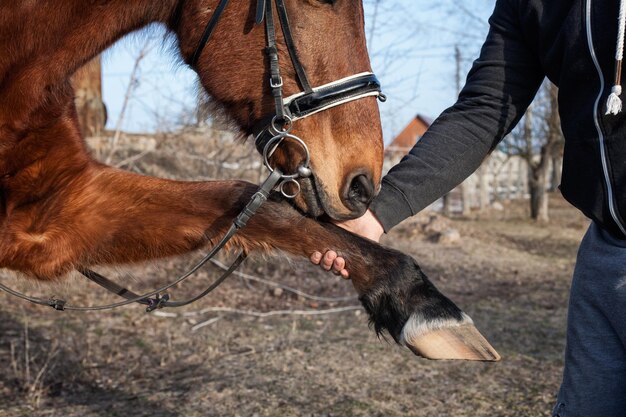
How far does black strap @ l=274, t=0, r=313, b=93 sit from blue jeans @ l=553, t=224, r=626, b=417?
99cm

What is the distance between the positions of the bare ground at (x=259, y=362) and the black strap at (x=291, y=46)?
2.21 feet

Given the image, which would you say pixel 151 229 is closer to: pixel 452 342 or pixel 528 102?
pixel 452 342

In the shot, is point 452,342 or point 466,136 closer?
point 452,342

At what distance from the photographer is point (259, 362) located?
4523 millimetres

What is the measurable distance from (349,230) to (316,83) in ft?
1.69

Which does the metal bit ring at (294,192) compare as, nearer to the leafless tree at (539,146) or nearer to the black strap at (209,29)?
the black strap at (209,29)

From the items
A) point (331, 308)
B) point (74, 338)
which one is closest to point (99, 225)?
point (74, 338)

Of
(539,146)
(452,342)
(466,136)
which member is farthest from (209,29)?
(539,146)

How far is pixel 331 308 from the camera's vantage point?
20.8ft

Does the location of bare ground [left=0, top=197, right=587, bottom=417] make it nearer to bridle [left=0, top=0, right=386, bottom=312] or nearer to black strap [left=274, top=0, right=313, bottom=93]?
bridle [left=0, top=0, right=386, bottom=312]

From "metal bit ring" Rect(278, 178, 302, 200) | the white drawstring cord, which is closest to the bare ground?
"metal bit ring" Rect(278, 178, 302, 200)

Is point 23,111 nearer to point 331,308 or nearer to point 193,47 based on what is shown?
point 193,47

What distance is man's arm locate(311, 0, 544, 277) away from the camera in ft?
7.31

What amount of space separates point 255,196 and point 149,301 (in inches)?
30.5
